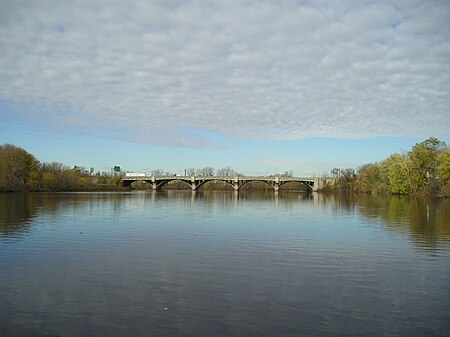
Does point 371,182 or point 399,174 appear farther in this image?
point 371,182

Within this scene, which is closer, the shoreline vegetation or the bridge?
the shoreline vegetation

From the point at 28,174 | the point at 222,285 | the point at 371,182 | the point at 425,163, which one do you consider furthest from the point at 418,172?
the point at 28,174

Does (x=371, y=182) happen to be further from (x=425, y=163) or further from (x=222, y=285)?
(x=222, y=285)

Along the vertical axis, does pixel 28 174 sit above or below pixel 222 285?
above

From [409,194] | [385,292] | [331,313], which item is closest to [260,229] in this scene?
[385,292]

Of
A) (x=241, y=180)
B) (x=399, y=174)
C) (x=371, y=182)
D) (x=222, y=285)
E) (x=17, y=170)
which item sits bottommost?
(x=222, y=285)

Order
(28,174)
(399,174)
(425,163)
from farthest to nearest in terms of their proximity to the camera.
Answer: (28,174), (399,174), (425,163)

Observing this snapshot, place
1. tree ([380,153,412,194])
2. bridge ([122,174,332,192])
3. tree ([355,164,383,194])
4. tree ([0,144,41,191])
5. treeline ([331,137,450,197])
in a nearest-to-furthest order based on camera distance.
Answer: treeline ([331,137,450,197]) → tree ([380,153,412,194]) → tree ([0,144,41,191]) → tree ([355,164,383,194]) → bridge ([122,174,332,192])

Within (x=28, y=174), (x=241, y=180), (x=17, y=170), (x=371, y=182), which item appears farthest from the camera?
(x=241, y=180)

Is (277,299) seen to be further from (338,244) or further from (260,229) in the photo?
(260,229)

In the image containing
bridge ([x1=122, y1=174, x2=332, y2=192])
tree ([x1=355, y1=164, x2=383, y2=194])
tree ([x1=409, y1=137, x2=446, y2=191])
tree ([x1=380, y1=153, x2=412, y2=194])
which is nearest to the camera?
tree ([x1=409, y1=137, x2=446, y2=191])

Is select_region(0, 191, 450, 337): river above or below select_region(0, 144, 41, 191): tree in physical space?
below

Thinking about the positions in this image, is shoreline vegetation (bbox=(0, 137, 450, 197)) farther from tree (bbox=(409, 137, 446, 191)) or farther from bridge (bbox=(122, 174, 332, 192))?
bridge (bbox=(122, 174, 332, 192))

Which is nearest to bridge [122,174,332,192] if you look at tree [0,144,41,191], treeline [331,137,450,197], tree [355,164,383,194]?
tree [355,164,383,194]
